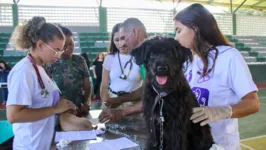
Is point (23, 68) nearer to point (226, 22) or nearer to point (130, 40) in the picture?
point (130, 40)

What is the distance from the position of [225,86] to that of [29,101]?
49.4 inches

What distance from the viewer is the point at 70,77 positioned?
9.49ft

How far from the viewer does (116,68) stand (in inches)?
104

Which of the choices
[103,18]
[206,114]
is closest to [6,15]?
[103,18]

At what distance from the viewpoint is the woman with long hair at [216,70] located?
59.5 inches

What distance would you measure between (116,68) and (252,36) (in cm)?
1786

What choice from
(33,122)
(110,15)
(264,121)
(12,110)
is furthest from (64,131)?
(110,15)

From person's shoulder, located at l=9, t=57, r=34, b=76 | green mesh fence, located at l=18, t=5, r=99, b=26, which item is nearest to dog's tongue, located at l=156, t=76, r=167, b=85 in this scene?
person's shoulder, located at l=9, t=57, r=34, b=76

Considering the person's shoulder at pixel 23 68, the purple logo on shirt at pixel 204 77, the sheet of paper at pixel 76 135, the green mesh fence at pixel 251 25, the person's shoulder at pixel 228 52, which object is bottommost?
the sheet of paper at pixel 76 135

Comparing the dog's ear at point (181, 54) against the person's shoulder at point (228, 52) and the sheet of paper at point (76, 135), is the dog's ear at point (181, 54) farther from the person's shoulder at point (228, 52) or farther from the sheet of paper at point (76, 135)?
the sheet of paper at point (76, 135)

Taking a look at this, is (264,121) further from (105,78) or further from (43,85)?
(43,85)

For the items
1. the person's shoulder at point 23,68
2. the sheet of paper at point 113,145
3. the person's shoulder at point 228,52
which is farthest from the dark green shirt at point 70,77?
the person's shoulder at point 228,52

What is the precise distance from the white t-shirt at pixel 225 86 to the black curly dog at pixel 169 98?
23cm

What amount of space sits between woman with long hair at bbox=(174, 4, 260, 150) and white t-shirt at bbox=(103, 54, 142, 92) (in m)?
0.90
